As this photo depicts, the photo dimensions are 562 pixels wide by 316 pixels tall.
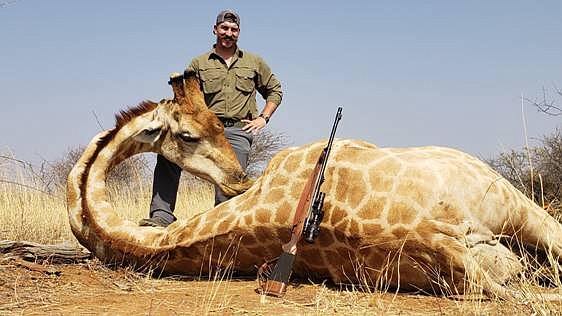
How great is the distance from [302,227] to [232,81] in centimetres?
296

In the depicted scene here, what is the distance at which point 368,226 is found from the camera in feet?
14.9

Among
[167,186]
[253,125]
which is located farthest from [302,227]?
[253,125]

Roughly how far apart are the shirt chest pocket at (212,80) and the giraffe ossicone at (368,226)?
1861 mm

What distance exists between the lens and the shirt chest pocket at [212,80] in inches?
281

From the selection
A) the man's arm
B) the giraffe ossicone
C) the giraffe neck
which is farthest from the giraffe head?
the man's arm

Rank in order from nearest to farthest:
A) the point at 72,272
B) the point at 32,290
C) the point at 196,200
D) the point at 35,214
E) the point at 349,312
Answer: the point at 349,312, the point at 32,290, the point at 72,272, the point at 35,214, the point at 196,200

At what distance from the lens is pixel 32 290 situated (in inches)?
182

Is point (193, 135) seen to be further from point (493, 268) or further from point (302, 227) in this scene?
point (493, 268)

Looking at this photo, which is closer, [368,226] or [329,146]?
[368,226]

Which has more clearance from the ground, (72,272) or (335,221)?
(335,221)

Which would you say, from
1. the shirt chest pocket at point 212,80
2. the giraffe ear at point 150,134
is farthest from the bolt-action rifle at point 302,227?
the shirt chest pocket at point 212,80

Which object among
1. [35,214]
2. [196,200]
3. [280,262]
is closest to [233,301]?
[280,262]

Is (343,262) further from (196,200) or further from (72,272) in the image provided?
(196,200)

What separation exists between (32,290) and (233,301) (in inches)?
56.4
